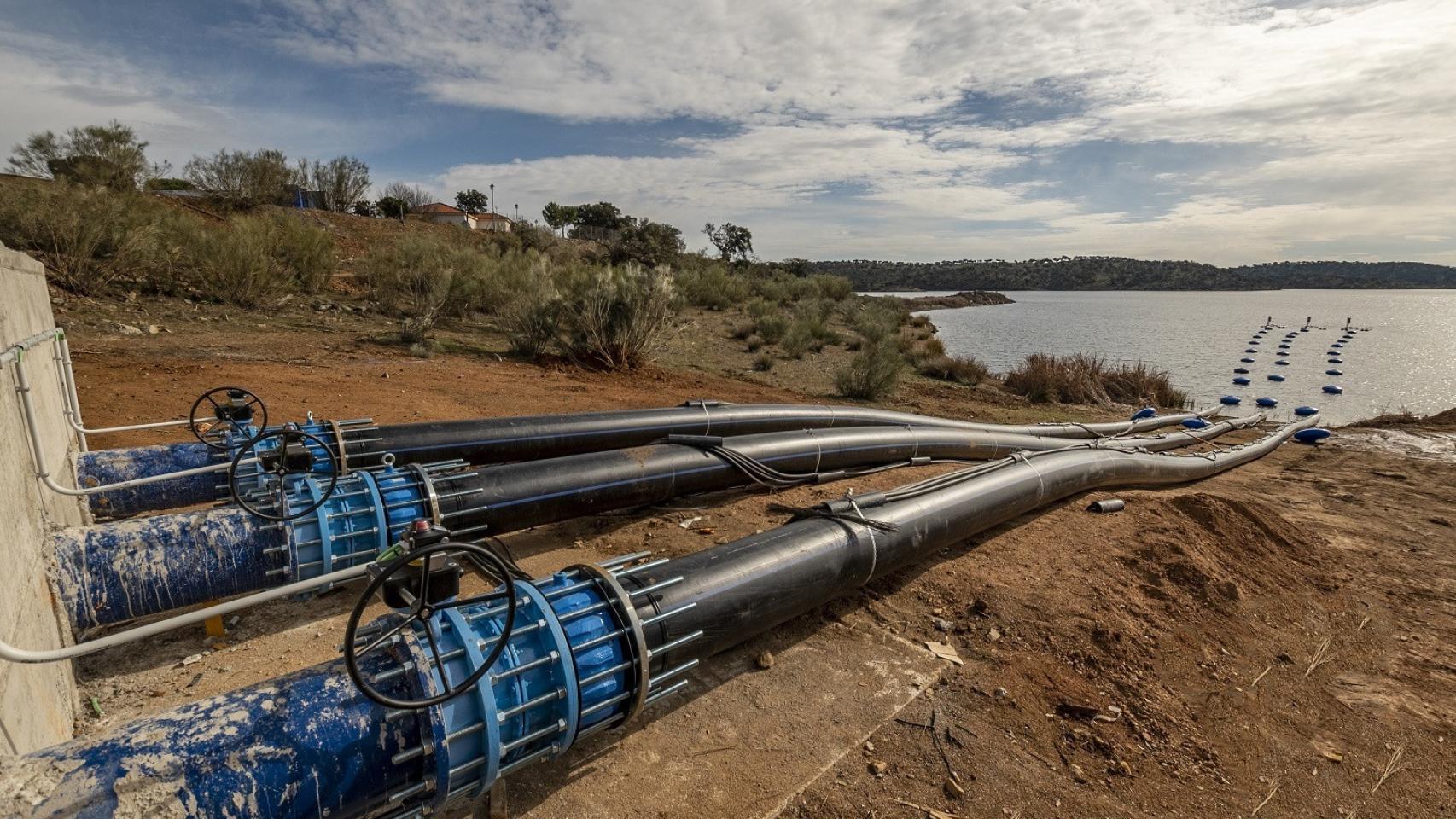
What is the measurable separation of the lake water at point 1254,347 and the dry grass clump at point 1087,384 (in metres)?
1.46

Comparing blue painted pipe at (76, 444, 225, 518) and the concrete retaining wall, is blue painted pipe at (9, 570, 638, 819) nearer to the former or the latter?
the concrete retaining wall

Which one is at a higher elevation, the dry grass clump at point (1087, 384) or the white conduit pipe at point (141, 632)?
the white conduit pipe at point (141, 632)

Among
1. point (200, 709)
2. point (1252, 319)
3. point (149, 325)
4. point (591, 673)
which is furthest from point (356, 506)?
point (1252, 319)

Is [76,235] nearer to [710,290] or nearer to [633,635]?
[633,635]

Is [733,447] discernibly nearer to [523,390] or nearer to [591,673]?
[591,673]

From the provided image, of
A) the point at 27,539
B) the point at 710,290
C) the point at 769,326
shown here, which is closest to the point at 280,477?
the point at 27,539

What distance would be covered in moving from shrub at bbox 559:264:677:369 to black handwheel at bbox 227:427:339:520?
9.97 m

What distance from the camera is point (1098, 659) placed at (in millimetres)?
3689

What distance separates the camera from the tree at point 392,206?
44094mm

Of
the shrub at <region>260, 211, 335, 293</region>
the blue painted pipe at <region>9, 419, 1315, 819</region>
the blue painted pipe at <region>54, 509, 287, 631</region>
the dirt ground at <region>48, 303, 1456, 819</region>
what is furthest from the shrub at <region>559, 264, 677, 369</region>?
the blue painted pipe at <region>9, 419, 1315, 819</region>

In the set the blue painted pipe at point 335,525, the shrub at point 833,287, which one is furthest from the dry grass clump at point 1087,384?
the shrub at point 833,287

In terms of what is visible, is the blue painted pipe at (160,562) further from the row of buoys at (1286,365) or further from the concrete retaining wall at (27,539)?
the row of buoys at (1286,365)

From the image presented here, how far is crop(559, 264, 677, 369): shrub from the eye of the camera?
13.6 metres

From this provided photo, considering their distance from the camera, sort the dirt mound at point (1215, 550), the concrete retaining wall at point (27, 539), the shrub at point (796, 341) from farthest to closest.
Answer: the shrub at point (796, 341)
the dirt mound at point (1215, 550)
the concrete retaining wall at point (27, 539)
